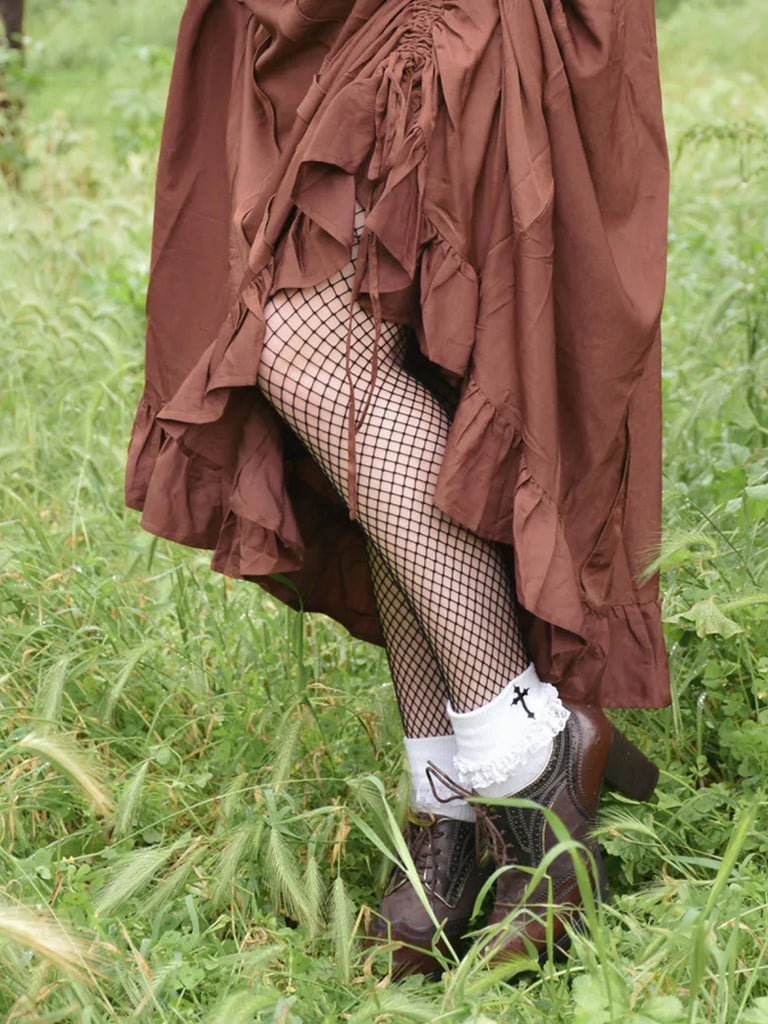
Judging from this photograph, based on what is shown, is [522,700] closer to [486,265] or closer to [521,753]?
[521,753]

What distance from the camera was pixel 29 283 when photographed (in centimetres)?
383

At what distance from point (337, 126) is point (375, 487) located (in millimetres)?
425

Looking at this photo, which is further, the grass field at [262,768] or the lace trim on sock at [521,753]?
the lace trim on sock at [521,753]

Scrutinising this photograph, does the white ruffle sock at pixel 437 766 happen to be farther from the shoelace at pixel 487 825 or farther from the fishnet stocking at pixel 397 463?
the fishnet stocking at pixel 397 463

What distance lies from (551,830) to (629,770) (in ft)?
0.69

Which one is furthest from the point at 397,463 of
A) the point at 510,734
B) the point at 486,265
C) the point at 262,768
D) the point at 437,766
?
the point at 262,768

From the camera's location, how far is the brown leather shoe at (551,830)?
1660mm

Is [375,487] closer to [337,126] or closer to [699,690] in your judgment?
[337,126]

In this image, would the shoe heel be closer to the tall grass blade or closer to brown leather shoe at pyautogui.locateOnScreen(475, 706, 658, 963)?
brown leather shoe at pyautogui.locateOnScreen(475, 706, 658, 963)

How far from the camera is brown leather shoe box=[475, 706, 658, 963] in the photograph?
1660 mm

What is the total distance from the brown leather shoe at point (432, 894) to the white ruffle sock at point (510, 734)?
0.58 feet

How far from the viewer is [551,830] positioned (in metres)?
1.66

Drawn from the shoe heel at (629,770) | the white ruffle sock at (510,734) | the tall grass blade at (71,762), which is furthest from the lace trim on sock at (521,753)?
the tall grass blade at (71,762)

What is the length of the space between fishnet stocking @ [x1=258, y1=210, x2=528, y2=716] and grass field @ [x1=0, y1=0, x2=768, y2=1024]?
24 centimetres
